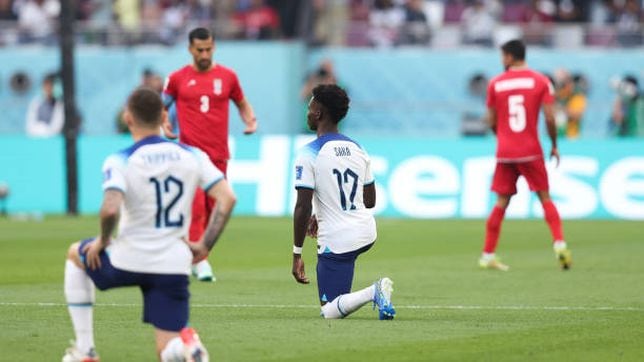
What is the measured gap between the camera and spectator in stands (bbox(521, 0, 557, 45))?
34125 mm

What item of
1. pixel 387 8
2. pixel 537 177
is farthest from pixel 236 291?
pixel 387 8

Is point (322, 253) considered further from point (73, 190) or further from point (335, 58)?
point (335, 58)

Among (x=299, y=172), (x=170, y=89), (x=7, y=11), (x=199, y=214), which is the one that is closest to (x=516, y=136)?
(x=199, y=214)

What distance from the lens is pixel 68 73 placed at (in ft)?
89.2

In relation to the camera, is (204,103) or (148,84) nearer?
(204,103)

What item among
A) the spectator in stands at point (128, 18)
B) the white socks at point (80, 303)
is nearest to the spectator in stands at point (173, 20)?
the spectator in stands at point (128, 18)

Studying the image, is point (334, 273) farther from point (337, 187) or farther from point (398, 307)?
point (398, 307)

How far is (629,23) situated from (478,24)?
11.1 ft

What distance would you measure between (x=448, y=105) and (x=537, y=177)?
16.4 metres

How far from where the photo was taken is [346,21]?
35656 mm

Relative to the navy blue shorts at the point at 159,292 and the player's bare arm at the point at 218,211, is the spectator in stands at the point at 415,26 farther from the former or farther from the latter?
the navy blue shorts at the point at 159,292

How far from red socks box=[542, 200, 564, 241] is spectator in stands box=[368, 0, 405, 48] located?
18.3m

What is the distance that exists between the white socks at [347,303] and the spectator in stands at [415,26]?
23406 mm

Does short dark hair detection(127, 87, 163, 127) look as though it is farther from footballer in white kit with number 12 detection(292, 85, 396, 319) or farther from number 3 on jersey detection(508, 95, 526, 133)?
number 3 on jersey detection(508, 95, 526, 133)
